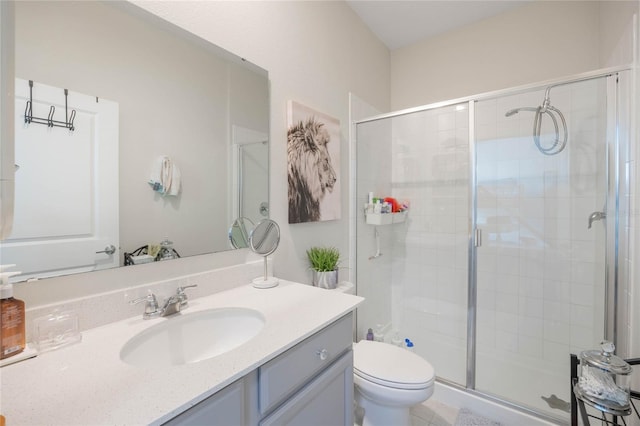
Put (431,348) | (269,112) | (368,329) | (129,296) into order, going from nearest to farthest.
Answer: (129,296) < (269,112) < (368,329) < (431,348)

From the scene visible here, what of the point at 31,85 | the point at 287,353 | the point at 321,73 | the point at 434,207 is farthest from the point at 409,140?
the point at 31,85

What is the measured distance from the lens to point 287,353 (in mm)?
788

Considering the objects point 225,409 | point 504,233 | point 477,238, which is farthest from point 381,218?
point 225,409

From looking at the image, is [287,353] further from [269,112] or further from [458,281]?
[458,281]

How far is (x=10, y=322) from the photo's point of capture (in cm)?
67

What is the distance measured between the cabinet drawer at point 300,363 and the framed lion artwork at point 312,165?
0.72m

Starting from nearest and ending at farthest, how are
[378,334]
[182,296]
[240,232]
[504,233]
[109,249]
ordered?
[109,249] → [182,296] → [240,232] → [504,233] → [378,334]

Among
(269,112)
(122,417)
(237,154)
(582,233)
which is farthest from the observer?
(582,233)

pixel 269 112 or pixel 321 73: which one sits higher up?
pixel 321 73

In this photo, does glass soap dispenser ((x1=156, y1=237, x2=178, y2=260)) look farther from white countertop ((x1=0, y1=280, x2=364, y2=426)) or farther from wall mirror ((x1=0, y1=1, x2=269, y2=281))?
white countertop ((x1=0, y1=280, x2=364, y2=426))

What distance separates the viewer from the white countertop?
50cm

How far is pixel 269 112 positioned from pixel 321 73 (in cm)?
59

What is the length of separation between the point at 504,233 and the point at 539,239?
0.21 meters

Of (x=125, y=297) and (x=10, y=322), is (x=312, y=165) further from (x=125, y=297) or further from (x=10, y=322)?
(x=10, y=322)
